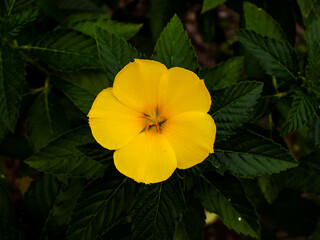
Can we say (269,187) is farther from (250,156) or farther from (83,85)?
(83,85)

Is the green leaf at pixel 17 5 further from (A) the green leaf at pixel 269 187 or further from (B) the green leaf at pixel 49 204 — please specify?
(A) the green leaf at pixel 269 187

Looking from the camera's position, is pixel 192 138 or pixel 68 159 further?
pixel 68 159

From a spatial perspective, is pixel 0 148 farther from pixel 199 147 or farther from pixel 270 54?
pixel 270 54

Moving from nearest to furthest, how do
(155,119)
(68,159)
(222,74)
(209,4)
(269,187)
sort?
(155,119) → (68,159) → (222,74) → (209,4) → (269,187)

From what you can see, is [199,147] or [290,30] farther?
[290,30]

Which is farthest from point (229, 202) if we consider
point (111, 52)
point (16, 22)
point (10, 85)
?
point (16, 22)

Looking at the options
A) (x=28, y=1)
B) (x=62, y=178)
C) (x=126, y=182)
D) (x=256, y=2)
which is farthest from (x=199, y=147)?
(x=256, y=2)

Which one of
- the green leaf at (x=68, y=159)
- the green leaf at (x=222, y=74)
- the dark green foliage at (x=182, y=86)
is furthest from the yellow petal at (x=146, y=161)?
the green leaf at (x=222, y=74)
